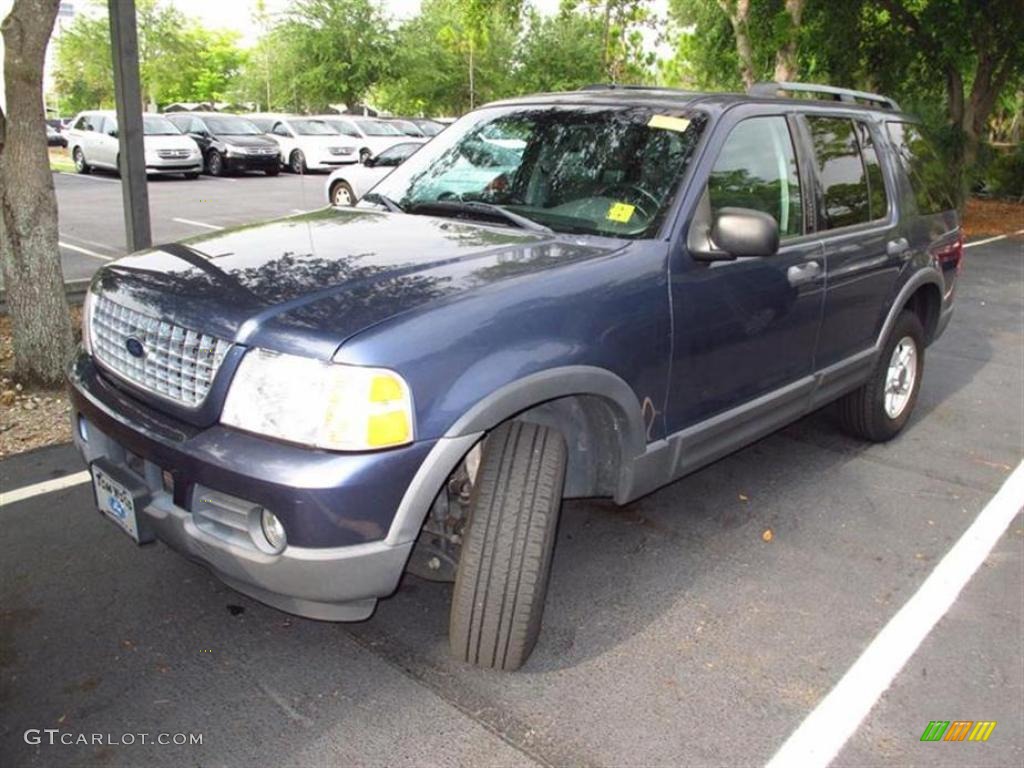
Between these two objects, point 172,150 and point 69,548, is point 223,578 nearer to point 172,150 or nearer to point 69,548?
point 69,548

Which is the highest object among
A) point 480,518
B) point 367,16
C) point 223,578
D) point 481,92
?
point 367,16

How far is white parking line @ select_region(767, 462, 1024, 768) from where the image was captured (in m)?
2.60

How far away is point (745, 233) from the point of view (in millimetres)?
3053

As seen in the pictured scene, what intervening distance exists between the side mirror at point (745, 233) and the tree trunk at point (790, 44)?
14147 millimetres

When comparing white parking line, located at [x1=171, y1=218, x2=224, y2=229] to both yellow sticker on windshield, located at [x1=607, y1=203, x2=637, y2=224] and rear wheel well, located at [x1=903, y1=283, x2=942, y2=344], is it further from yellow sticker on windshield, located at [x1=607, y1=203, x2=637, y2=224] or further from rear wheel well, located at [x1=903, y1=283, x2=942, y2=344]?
yellow sticker on windshield, located at [x1=607, y1=203, x2=637, y2=224]

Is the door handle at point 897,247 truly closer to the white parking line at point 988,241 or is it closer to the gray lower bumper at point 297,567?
the gray lower bumper at point 297,567

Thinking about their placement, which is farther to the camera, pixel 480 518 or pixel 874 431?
pixel 874 431

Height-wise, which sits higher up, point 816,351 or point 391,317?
point 391,317

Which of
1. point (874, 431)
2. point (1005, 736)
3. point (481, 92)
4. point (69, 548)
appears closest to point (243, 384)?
point (69, 548)

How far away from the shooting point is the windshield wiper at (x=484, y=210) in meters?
3.37

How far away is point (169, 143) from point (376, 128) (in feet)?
22.3

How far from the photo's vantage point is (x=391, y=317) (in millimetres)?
2422

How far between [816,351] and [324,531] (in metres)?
2.64

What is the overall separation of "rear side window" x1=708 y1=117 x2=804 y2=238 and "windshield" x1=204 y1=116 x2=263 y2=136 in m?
22.6
